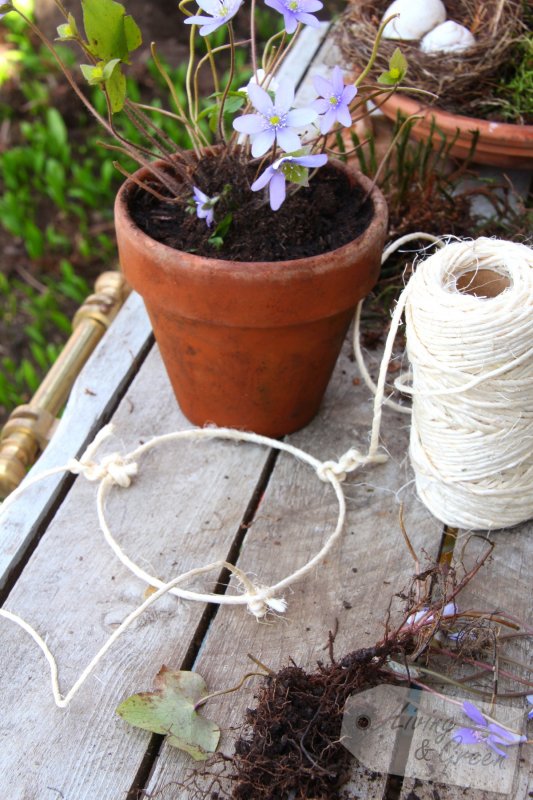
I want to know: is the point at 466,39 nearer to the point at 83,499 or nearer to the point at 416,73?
the point at 416,73

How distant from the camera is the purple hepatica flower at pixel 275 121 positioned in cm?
98

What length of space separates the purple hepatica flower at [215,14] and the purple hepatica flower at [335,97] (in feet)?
0.42

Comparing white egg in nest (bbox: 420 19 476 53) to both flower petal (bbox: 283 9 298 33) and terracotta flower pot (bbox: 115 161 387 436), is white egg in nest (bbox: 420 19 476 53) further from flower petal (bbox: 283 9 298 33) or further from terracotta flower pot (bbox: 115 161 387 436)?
flower petal (bbox: 283 9 298 33)

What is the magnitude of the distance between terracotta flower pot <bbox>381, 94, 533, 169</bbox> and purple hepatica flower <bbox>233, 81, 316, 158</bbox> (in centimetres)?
62

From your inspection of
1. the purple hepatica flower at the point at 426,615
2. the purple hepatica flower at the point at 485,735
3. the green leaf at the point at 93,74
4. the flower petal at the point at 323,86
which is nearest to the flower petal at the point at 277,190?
the flower petal at the point at 323,86

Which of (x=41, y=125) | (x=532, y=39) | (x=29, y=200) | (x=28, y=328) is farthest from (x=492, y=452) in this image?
(x=41, y=125)

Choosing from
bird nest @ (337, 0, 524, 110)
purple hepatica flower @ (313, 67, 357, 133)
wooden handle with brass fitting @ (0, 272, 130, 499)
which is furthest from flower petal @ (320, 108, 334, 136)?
wooden handle with brass fitting @ (0, 272, 130, 499)

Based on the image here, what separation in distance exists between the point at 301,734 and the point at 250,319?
52cm

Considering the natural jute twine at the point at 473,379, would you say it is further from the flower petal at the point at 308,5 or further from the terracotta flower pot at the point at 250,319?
the flower petal at the point at 308,5

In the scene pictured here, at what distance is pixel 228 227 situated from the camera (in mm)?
1160

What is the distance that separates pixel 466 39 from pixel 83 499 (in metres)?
1.14

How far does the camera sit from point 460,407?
1.05 meters

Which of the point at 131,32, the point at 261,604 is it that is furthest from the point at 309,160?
the point at 261,604

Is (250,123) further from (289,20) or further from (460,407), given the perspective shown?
(460,407)
